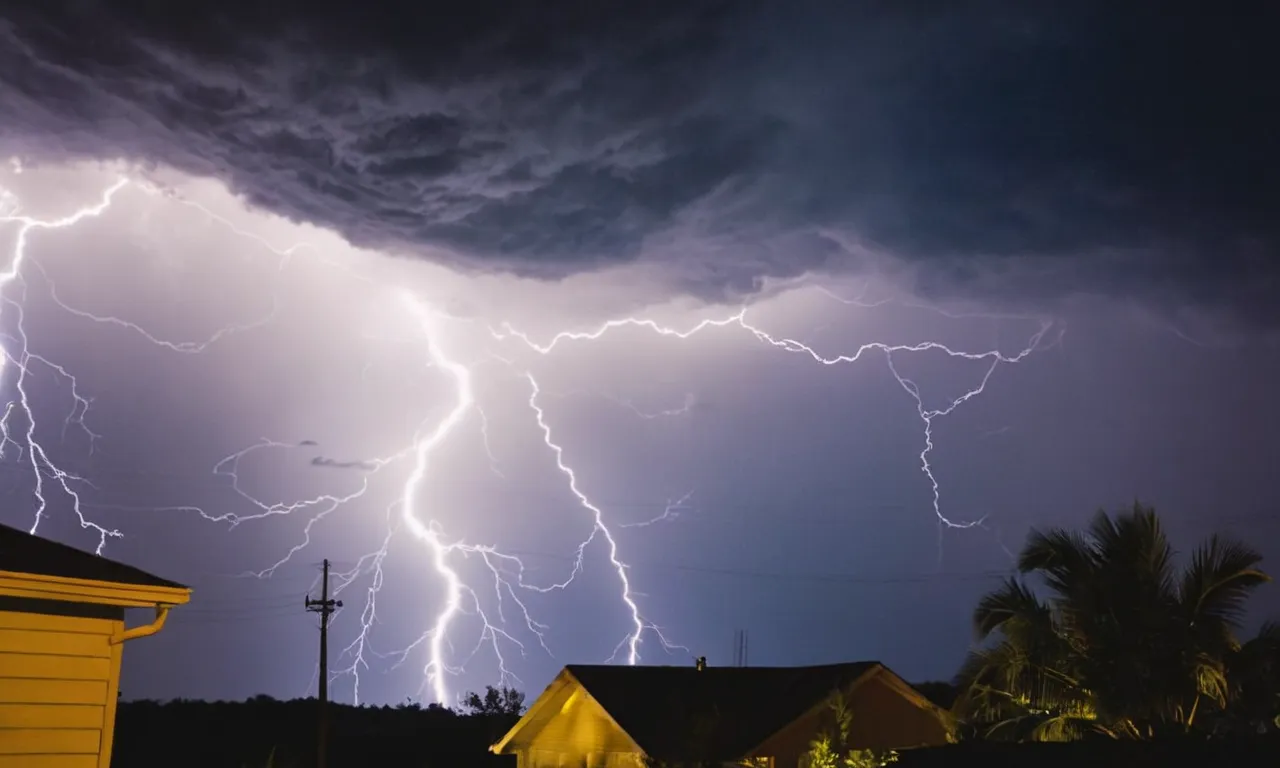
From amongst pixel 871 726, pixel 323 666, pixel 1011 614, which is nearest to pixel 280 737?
pixel 323 666

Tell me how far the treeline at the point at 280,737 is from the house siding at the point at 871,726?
12864 millimetres

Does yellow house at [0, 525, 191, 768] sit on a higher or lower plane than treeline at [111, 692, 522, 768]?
lower

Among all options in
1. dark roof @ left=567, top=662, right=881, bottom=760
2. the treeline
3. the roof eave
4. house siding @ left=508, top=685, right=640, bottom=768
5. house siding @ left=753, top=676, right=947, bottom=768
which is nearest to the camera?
the roof eave

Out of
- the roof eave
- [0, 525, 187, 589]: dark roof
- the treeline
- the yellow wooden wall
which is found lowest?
the yellow wooden wall

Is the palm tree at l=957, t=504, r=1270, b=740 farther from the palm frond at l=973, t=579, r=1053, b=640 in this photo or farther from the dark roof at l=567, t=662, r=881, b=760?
the dark roof at l=567, t=662, r=881, b=760

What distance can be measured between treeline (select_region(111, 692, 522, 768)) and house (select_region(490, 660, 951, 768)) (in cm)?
766

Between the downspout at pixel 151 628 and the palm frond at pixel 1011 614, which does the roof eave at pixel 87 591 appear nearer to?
the downspout at pixel 151 628

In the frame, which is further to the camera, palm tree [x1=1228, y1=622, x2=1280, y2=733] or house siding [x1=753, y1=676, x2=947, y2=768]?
house siding [x1=753, y1=676, x2=947, y2=768]

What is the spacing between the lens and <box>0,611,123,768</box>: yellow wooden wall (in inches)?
274

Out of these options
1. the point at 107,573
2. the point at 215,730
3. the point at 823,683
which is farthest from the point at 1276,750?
the point at 215,730

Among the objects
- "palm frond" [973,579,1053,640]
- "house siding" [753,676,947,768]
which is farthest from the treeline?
"palm frond" [973,579,1053,640]

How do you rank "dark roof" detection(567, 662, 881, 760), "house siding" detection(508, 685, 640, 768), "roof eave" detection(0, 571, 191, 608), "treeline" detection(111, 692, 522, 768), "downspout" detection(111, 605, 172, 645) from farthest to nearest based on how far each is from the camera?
"treeline" detection(111, 692, 522, 768) < "house siding" detection(508, 685, 640, 768) < "dark roof" detection(567, 662, 881, 760) < "downspout" detection(111, 605, 172, 645) < "roof eave" detection(0, 571, 191, 608)

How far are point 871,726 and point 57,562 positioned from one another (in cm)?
1539

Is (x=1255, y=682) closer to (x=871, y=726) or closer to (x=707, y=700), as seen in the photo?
(x=871, y=726)
